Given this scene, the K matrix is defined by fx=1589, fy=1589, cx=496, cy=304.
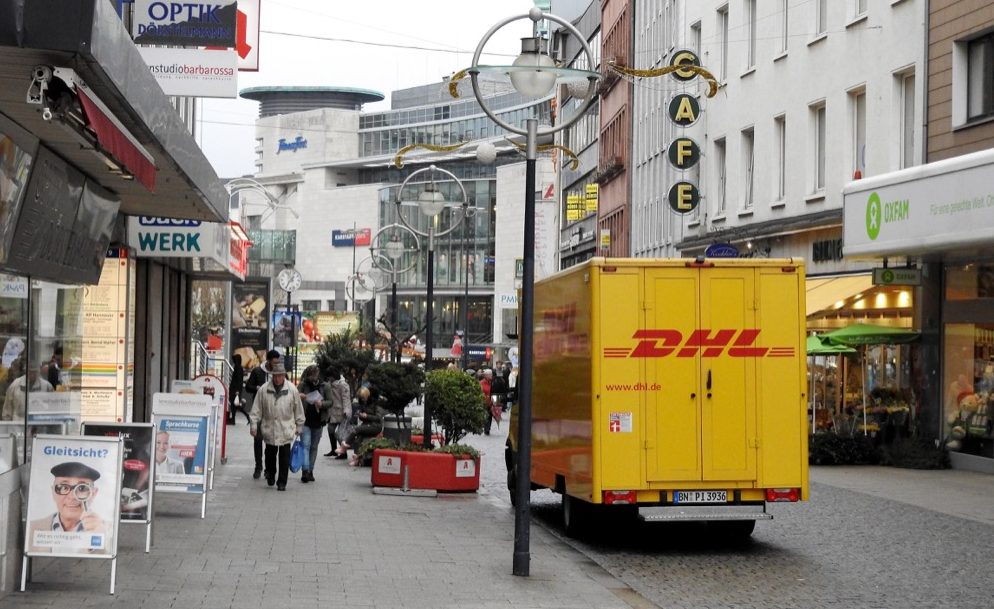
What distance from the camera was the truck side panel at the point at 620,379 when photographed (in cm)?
1559

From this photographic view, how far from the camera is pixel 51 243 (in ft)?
40.9

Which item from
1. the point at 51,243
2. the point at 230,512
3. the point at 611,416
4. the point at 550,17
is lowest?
the point at 230,512

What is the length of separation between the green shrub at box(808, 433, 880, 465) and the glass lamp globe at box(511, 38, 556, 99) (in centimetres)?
1584

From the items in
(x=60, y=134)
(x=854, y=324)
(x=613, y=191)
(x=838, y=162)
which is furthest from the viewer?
(x=613, y=191)

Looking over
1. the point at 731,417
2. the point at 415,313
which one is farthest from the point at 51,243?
the point at 415,313

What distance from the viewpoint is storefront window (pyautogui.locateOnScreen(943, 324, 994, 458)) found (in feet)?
84.2

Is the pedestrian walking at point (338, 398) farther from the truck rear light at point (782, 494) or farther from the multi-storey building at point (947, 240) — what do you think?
the truck rear light at point (782, 494)

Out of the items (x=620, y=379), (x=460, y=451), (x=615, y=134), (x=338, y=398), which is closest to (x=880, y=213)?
(x=460, y=451)

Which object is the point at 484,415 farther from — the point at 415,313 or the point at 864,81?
the point at 415,313

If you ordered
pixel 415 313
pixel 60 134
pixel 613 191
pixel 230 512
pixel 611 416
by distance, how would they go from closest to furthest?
pixel 60 134
pixel 611 416
pixel 230 512
pixel 613 191
pixel 415 313

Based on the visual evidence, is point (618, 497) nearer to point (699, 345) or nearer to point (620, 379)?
point (620, 379)

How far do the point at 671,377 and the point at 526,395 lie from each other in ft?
8.35

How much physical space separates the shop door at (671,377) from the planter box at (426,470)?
704cm

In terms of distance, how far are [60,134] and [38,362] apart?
2476 mm
